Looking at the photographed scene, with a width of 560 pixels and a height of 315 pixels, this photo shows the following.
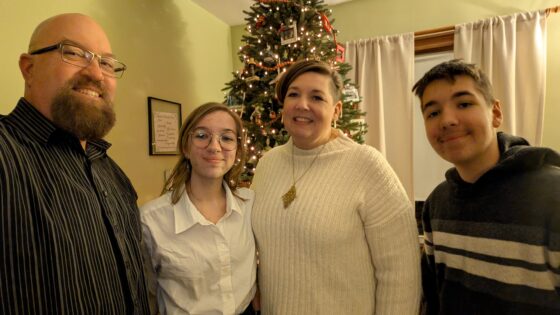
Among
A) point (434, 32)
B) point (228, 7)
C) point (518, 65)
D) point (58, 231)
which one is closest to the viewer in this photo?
point (58, 231)

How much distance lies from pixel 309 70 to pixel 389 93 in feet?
7.61

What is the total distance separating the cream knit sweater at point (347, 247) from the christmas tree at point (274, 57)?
118 cm

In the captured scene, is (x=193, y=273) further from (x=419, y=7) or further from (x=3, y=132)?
(x=419, y=7)

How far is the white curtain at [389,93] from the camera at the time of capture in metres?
3.36

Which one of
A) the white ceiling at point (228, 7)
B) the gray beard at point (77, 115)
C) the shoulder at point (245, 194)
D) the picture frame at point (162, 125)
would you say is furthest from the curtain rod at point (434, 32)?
the gray beard at point (77, 115)

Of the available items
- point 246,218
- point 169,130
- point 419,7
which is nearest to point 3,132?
point 246,218

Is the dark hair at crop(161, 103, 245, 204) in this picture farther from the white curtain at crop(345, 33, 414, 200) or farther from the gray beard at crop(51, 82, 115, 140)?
the white curtain at crop(345, 33, 414, 200)

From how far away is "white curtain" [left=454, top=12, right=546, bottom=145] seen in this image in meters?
2.88

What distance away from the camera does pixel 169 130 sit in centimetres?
311

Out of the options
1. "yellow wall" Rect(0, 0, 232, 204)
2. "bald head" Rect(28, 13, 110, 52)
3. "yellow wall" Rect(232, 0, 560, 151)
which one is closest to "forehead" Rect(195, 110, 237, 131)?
"bald head" Rect(28, 13, 110, 52)

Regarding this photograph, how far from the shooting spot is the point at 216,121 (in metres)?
1.45

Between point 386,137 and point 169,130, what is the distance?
2288mm

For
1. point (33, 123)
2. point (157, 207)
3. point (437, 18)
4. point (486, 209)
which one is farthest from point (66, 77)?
point (437, 18)

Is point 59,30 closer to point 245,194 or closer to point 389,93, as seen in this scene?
point 245,194
